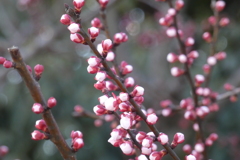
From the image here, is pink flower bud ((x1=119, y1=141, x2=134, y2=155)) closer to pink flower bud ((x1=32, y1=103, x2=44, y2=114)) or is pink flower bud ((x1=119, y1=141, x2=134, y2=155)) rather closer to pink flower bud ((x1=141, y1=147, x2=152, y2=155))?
pink flower bud ((x1=141, y1=147, x2=152, y2=155))

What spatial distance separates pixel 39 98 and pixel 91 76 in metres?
2.40

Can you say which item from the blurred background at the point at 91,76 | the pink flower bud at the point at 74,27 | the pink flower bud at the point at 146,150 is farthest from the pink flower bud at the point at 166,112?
the blurred background at the point at 91,76

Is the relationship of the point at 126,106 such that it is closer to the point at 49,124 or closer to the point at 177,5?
the point at 49,124

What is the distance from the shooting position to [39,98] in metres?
0.50

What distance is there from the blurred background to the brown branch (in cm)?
116

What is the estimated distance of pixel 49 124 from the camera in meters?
0.51

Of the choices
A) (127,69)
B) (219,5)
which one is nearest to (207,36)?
(219,5)

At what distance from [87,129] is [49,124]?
2053 mm

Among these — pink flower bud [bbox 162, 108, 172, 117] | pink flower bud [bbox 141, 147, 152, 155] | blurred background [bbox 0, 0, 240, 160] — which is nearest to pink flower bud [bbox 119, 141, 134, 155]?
pink flower bud [bbox 141, 147, 152, 155]

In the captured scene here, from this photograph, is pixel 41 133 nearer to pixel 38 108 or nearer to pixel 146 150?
pixel 38 108

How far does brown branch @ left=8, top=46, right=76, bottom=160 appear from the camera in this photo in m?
0.45

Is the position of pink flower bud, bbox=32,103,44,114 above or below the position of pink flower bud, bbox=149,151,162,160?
above

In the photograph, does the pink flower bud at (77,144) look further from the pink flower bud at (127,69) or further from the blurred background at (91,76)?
the blurred background at (91,76)

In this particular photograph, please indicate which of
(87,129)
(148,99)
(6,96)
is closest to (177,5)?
(148,99)
